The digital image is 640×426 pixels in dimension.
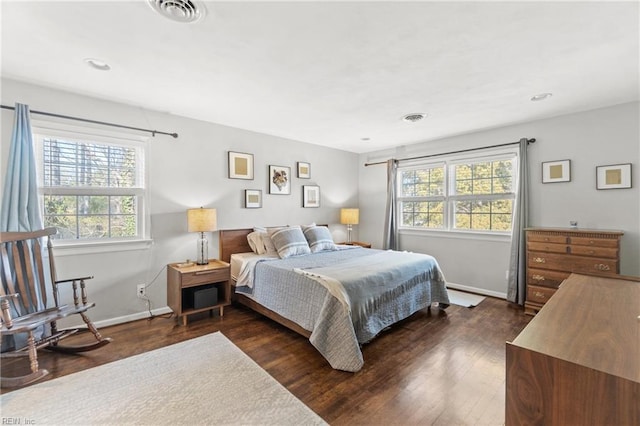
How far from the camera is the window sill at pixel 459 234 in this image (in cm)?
400

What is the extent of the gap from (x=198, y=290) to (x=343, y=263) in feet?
5.57

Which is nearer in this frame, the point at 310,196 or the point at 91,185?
the point at 91,185

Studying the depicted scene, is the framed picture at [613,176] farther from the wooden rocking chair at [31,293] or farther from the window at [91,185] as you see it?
the wooden rocking chair at [31,293]

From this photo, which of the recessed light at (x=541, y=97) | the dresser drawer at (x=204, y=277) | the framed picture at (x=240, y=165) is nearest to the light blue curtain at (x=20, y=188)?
the dresser drawer at (x=204, y=277)

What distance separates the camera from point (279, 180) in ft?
14.7

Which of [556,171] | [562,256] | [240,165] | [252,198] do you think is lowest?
[562,256]

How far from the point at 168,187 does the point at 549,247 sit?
178 inches

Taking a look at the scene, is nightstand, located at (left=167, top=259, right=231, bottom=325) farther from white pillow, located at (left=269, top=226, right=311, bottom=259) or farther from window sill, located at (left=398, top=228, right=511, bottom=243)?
window sill, located at (left=398, top=228, right=511, bottom=243)

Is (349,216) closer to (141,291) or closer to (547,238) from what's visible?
(547,238)

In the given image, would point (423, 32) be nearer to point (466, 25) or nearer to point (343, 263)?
point (466, 25)

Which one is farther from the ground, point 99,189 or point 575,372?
point 99,189

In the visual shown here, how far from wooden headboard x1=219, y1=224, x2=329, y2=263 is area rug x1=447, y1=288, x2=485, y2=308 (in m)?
2.96

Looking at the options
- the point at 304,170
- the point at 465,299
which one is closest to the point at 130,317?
the point at 304,170

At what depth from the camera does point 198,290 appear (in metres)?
3.26
